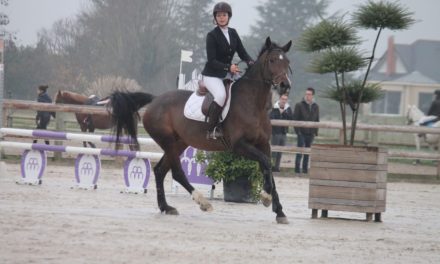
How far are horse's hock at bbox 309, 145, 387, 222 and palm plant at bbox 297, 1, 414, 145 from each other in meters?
0.48

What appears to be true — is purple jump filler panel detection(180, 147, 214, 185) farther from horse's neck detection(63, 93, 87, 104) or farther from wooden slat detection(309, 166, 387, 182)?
horse's neck detection(63, 93, 87, 104)

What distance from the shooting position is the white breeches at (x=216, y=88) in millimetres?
9906

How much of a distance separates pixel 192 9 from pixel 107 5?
16.7 feet

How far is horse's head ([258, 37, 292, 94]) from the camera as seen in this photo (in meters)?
9.42

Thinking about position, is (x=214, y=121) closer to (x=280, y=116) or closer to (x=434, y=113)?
(x=280, y=116)

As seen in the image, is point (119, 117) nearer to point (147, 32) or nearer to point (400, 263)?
point (400, 263)

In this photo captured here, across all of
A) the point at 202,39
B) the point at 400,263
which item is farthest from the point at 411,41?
the point at 400,263

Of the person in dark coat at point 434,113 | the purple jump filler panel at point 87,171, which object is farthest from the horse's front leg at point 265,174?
the person in dark coat at point 434,113

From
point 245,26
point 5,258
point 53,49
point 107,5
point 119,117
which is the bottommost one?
point 5,258

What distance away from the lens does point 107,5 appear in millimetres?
31812

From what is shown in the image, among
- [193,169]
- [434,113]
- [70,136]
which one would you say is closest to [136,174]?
[193,169]

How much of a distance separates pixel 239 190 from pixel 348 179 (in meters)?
2.18

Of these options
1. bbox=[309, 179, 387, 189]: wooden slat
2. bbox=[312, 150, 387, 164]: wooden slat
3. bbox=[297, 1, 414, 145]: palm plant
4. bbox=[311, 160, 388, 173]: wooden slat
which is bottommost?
bbox=[309, 179, 387, 189]: wooden slat

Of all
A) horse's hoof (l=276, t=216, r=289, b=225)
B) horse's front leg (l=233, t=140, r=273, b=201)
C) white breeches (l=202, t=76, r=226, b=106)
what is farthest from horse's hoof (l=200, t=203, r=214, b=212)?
white breeches (l=202, t=76, r=226, b=106)
